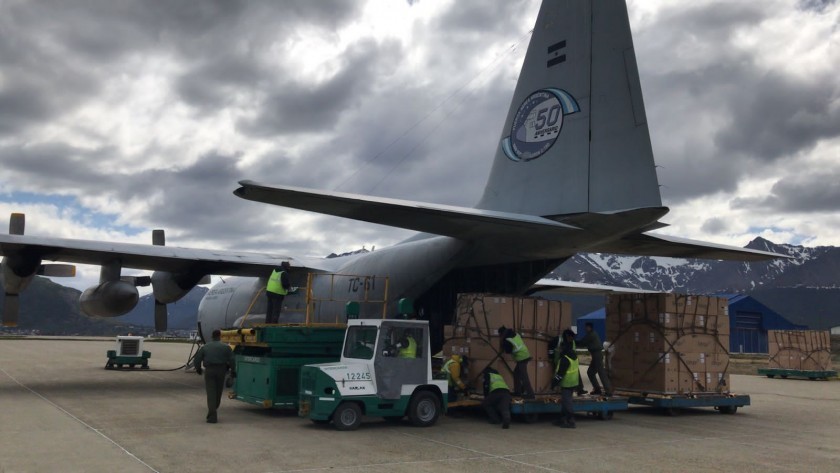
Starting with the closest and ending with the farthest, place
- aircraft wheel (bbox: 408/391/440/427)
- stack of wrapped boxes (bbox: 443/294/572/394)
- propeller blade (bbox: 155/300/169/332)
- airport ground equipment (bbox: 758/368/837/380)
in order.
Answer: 1. aircraft wheel (bbox: 408/391/440/427)
2. stack of wrapped boxes (bbox: 443/294/572/394)
3. propeller blade (bbox: 155/300/169/332)
4. airport ground equipment (bbox: 758/368/837/380)

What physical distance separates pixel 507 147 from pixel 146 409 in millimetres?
8798

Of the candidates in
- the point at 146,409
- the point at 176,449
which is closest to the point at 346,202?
the point at 176,449

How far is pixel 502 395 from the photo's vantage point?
11.3 m

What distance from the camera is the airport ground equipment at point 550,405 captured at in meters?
11.5

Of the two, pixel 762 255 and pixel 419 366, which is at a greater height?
pixel 762 255

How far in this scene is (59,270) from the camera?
18203 mm

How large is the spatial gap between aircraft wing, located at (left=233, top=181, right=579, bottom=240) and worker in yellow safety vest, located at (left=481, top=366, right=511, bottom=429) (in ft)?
8.54

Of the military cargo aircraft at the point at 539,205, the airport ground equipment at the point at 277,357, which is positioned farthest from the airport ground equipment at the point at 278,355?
the military cargo aircraft at the point at 539,205

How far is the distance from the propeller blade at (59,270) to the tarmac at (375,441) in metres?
4.07

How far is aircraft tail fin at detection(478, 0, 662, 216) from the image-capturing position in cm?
1148

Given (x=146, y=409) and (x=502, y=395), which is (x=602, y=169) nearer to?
(x=502, y=395)

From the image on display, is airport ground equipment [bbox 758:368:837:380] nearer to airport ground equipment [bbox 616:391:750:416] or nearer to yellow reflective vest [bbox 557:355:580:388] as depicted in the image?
airport ground equipment [bbox 616:391:750:416]

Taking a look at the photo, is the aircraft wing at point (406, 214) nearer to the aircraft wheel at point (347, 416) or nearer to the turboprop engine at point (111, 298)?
the aircraft wheel at point (347, 416)

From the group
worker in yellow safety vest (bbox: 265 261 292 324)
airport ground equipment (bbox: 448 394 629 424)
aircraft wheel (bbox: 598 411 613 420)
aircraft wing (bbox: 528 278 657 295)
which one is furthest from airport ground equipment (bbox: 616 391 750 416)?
worker in yellow safety vest (bbox: 265 261 292 324)
